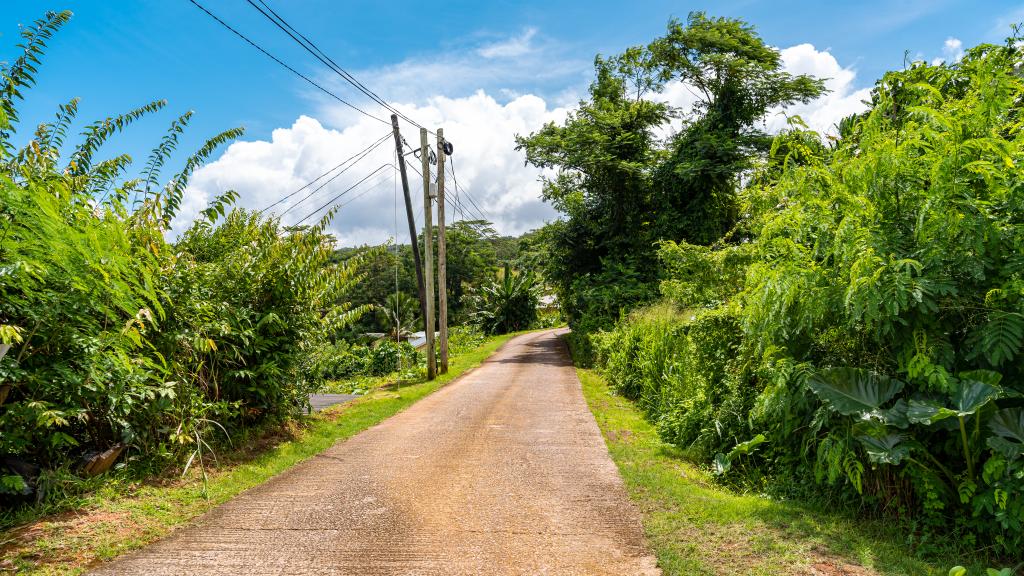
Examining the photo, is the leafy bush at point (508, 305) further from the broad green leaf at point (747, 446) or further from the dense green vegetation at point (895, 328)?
the broad green leaf at point (747, 446)

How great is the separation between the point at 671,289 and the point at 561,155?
15379 mm

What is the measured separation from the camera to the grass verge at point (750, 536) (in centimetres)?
396

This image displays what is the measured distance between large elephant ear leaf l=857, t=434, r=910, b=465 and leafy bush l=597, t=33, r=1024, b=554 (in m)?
0.01

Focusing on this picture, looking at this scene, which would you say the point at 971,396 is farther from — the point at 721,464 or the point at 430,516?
the point at 430,516

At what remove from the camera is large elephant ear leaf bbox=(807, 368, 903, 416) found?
14.7 feet

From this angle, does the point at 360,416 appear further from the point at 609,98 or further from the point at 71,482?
the point at 609,98

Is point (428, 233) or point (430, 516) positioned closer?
point (430, 516)

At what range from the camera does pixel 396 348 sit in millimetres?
24297

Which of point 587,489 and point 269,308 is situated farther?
point 269,308

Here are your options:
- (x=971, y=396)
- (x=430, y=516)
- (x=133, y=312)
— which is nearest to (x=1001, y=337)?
(x=971, y=396)

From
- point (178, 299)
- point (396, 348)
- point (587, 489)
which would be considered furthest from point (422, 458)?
point (396, 348)

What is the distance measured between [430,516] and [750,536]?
111 inches

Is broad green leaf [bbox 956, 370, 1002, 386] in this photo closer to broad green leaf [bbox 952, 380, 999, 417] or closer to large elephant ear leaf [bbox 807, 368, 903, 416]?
broad green leaf [bbox 952, 380, 999, 417]

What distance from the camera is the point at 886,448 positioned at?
4.27 metres
